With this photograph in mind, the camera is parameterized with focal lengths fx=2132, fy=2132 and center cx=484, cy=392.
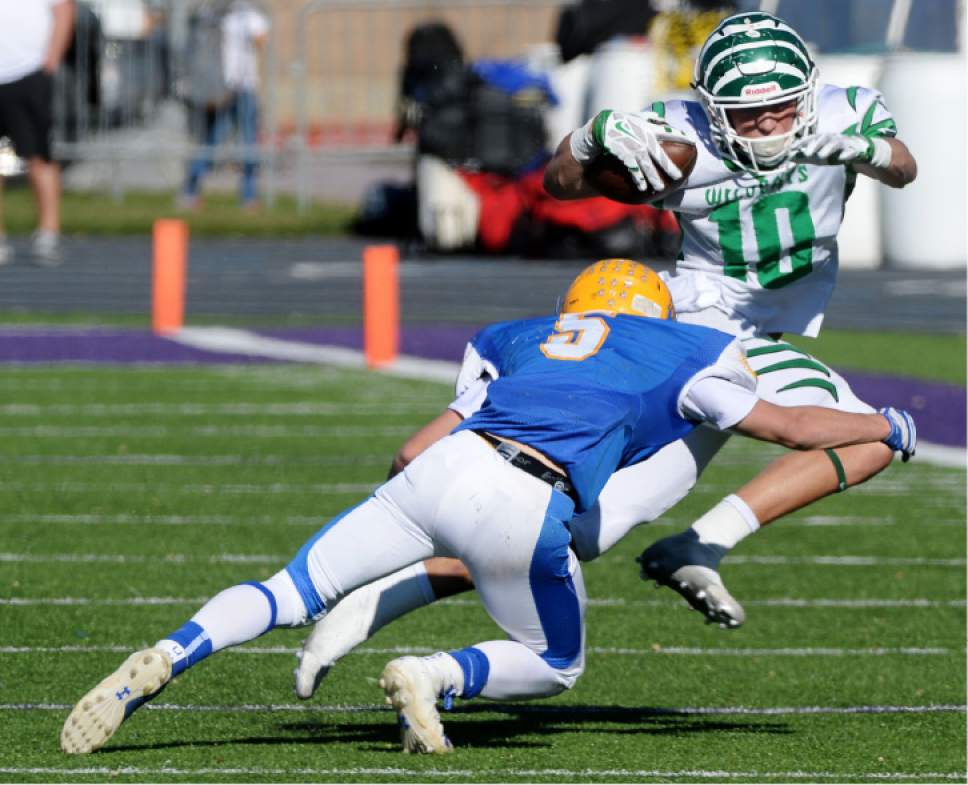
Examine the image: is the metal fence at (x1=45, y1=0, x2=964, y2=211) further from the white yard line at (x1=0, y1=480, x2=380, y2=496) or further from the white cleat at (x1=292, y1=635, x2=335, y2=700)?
the white cleat at (x1=292, y1=635, x2=335, y2=700)

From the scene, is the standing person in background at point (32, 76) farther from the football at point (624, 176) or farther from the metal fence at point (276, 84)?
the football at point (624, 176)

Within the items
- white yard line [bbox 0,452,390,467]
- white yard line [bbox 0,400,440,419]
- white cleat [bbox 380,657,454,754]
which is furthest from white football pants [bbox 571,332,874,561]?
white yard line [bbox 0,400,440,419]

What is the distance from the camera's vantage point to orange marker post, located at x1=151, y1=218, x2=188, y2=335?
14008 millimetres

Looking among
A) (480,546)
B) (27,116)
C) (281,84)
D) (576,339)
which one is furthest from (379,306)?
(281,84)

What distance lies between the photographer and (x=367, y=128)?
2478 cm

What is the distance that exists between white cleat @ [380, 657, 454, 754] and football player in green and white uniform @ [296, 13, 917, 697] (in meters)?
0.44

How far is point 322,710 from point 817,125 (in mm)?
2205

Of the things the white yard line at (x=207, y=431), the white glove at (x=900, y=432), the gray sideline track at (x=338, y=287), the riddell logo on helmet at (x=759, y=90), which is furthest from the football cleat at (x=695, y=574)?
the gray sideline track at (x=338, y=287)

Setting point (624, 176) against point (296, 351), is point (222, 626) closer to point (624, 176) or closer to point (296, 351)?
point (624, 176)

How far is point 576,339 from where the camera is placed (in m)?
4.96

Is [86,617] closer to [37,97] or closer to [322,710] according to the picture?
[322,710]

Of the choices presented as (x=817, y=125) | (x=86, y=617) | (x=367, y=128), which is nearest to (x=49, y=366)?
(x=86, y=617)

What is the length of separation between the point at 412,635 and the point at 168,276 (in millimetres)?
7954

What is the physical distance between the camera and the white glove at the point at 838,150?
5746mm
